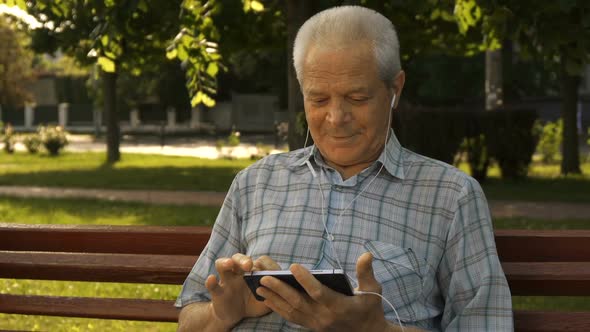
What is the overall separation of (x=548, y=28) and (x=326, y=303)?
528cm

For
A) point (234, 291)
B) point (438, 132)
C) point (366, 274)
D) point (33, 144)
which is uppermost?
point (366, 274)

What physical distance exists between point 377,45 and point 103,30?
5201mm

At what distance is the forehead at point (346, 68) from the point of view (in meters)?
2.70

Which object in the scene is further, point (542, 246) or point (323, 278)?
point (542, 246)

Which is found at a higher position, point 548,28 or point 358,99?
point 548,28

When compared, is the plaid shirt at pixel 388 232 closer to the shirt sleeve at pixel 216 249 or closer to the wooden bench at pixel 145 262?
the shirt sleeve at pixel 216 249

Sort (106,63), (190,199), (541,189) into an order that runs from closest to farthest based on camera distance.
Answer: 1. (106,63)
2. (190,199)
3. (541,189)

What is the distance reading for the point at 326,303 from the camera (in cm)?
234

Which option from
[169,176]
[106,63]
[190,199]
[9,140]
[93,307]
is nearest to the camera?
[93,307]

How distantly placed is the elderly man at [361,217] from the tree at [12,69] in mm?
47353

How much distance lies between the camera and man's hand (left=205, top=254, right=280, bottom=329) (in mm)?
2457

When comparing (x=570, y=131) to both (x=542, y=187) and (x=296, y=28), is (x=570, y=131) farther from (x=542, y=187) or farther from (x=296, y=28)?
(x=296, y=28)

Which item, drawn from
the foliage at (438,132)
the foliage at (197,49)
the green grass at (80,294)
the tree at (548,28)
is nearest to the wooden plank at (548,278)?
the green grass at (80,294)

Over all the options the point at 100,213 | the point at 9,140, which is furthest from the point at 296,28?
the point at 9,140
